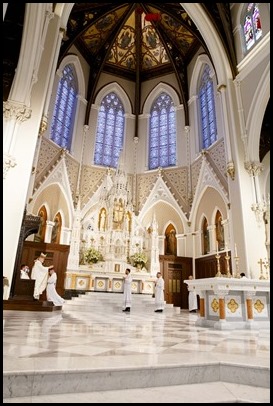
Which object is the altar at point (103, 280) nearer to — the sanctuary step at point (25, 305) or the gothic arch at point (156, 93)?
the sanctuary step at point (25, 305)

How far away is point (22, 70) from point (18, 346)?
320 inches

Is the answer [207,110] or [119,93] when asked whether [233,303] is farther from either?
[119,93]

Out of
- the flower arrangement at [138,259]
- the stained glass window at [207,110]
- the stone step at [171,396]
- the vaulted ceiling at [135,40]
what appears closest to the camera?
the stone step at [171,396]

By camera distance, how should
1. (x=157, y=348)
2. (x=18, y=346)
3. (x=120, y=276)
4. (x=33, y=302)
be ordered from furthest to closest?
(x=120, y=276), (x=33, y=302), (x=157, y=348), (x=18, y=346)

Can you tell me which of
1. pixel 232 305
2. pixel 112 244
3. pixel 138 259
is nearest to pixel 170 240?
pixel 138 259

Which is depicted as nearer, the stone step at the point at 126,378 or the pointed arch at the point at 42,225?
the stone step at the point at 126,378

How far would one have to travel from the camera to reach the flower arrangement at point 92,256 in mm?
14938

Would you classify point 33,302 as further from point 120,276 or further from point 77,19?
point 77,19

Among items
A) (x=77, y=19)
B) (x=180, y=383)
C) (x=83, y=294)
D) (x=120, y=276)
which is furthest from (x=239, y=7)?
(x=180, y=383)

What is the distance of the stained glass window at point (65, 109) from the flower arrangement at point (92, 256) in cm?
701

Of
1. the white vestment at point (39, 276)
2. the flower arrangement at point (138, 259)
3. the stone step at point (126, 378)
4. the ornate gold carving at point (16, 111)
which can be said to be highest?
the ornate gold carving at point (16, 111)

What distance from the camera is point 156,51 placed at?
21.4 m

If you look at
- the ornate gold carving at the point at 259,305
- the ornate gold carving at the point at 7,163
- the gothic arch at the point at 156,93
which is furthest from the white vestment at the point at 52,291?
the gothic arch at the point at 156,93

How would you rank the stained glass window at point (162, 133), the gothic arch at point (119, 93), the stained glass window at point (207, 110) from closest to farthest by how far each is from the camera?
the stained glass window at point (207, 110) → the stained glass window at point (162, 133) → the gothic arch at point (119, 93)
